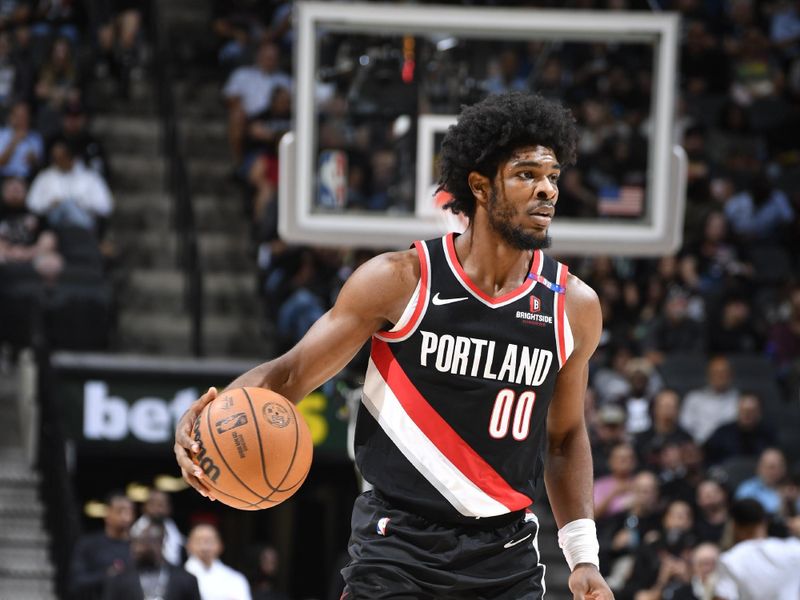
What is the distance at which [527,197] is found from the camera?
4621mm

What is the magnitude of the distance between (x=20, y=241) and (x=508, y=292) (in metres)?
9.53

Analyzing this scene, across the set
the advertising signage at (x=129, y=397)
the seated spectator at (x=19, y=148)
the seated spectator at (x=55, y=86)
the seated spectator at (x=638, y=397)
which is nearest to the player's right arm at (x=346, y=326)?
the advertising signage at (x=129, y=397)

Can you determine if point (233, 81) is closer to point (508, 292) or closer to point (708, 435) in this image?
point (708, 435)

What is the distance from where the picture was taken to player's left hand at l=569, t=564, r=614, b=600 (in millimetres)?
4605

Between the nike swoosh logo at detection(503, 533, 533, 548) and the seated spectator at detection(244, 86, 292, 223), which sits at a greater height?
the seated spectator at detection(244, 86, 292, 223)

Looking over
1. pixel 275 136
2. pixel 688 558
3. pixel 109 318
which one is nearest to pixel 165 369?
pixel 109 318

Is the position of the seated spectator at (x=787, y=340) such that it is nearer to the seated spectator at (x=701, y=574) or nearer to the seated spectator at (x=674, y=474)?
the seated spectator at (x=674, y=474)

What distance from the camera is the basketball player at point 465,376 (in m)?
4.57

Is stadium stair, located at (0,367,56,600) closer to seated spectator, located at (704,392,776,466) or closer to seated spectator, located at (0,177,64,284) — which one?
seated spectator, located at (0,177,64,284)

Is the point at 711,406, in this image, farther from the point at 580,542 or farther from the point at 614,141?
the point at 580,542

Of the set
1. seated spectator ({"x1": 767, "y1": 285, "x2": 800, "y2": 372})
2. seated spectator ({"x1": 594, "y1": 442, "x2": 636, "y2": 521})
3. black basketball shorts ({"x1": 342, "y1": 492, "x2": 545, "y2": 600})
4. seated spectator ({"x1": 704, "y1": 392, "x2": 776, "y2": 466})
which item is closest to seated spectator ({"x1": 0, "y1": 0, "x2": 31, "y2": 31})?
seated spectator ({"x1": 767, "y1": 285, "x2": 800, "y2": 372})

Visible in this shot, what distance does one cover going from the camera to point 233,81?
15695mm

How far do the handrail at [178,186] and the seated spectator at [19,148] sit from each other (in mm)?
1290

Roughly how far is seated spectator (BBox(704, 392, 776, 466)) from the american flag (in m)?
2.16
